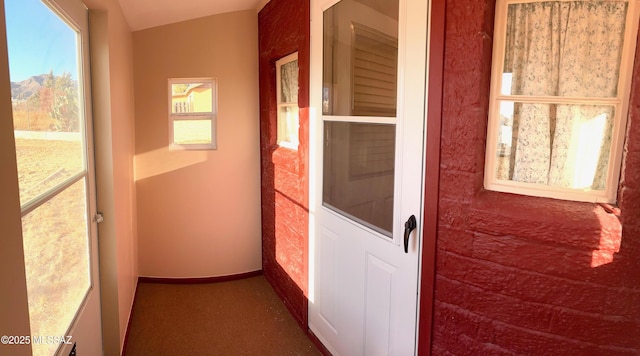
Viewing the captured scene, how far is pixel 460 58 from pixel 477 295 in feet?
3.07

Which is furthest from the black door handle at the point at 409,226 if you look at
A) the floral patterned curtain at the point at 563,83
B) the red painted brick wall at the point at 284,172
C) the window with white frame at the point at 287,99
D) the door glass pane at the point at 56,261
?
the window with white frame at the point at 287,99

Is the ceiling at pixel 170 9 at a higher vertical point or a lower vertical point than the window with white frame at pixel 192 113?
higher

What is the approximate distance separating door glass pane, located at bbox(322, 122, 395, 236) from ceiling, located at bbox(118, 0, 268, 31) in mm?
1672

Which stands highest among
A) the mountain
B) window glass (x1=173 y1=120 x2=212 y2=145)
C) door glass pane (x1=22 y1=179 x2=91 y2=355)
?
the mountain

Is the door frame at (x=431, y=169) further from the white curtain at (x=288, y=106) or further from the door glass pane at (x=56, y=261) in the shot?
the white curtain at (x=288, y=106)

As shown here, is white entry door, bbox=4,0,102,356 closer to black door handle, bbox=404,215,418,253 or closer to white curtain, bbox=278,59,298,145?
black door handle, bbox=404,215,418,253

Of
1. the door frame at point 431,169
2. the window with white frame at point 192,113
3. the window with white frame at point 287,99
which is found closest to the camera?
the door frame at point 431,169

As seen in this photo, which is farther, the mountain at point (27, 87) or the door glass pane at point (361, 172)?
the door glass pane at point (361, 172)

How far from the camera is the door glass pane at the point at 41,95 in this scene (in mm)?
1269

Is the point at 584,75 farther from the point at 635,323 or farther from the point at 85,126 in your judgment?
the point at 85,126

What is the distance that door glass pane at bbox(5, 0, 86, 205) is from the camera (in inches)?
49.9

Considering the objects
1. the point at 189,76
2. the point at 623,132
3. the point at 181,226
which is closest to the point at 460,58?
the point at 623,132

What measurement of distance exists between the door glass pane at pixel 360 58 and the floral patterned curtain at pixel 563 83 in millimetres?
586

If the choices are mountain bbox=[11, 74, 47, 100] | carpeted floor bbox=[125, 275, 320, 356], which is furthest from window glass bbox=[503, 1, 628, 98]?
carpeted floor bbox=[125, 275, 320, 356]
